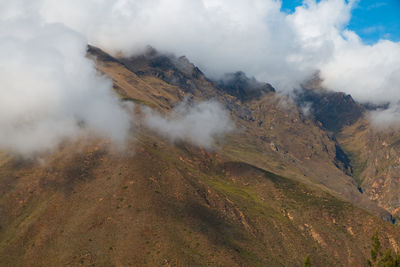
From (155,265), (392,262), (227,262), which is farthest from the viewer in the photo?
(227,262)

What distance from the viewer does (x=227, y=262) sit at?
647ft

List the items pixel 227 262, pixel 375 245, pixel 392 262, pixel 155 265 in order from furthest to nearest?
1. pixel 227 262
2. pixel 155 265
3. pixel 375 245
4. pixel 392 262

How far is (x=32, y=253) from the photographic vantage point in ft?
632

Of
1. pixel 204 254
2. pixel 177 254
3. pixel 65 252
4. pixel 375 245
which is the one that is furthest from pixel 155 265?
pixel 375 245

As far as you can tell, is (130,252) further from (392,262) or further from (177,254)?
(392,262)

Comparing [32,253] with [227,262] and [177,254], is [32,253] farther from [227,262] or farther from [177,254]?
[227,262]

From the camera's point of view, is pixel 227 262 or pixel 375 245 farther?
pixel 227 262

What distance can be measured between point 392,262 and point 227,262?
390 feet

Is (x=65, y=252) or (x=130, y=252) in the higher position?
(x=130, y=252)

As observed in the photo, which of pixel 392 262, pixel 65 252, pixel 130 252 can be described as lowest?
pixel 65 252

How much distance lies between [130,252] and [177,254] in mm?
27103

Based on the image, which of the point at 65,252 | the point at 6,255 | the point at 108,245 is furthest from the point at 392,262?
the point at 6,255

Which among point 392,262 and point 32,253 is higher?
point 392,262

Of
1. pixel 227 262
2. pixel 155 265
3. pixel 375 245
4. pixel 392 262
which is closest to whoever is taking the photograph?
pixel 392 262
